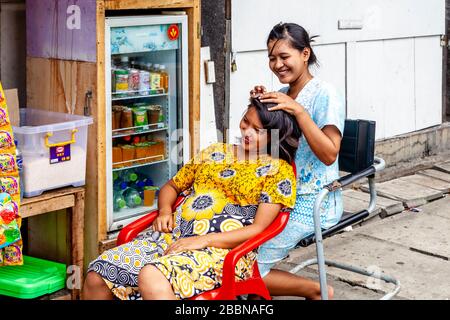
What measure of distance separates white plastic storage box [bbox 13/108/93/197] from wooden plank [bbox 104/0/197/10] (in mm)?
641

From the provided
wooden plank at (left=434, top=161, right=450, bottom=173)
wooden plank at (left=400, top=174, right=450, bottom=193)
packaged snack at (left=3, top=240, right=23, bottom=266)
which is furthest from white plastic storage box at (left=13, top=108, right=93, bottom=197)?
wooden plank at (left=434, top=161, right=450, bottom=173)

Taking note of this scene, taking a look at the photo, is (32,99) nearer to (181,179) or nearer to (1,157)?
(1,157)

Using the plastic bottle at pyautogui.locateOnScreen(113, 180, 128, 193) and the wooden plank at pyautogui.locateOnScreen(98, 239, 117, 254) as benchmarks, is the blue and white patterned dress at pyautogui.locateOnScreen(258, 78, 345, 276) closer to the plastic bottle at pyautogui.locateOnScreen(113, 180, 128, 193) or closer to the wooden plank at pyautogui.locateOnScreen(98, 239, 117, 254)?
the wooden plank at pyautogui.locateOnScreen(98, 239, 117, 254)

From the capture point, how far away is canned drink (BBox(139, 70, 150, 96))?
211 inches

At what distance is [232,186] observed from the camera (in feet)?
13.2

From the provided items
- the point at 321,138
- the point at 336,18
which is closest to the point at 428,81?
the point at 336,18

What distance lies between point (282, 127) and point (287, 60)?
16.1 inches

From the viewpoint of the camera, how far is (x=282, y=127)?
12.9ft

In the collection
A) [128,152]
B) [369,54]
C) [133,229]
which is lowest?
[133,229]

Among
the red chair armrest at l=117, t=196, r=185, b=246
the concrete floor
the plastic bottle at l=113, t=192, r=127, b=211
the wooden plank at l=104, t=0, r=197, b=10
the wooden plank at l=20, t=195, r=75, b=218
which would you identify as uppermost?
the wooden plank at l=104, t=0, r=197, b=10

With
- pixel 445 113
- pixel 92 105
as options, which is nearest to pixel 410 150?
pixel 445 113

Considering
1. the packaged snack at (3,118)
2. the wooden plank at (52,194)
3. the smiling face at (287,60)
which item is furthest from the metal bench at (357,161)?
the packaged snack at (3,118)

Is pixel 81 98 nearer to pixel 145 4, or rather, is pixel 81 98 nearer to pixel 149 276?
pixel 145 4

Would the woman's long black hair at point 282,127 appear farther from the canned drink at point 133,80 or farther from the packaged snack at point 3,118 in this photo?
the canned drink at point 133,80
